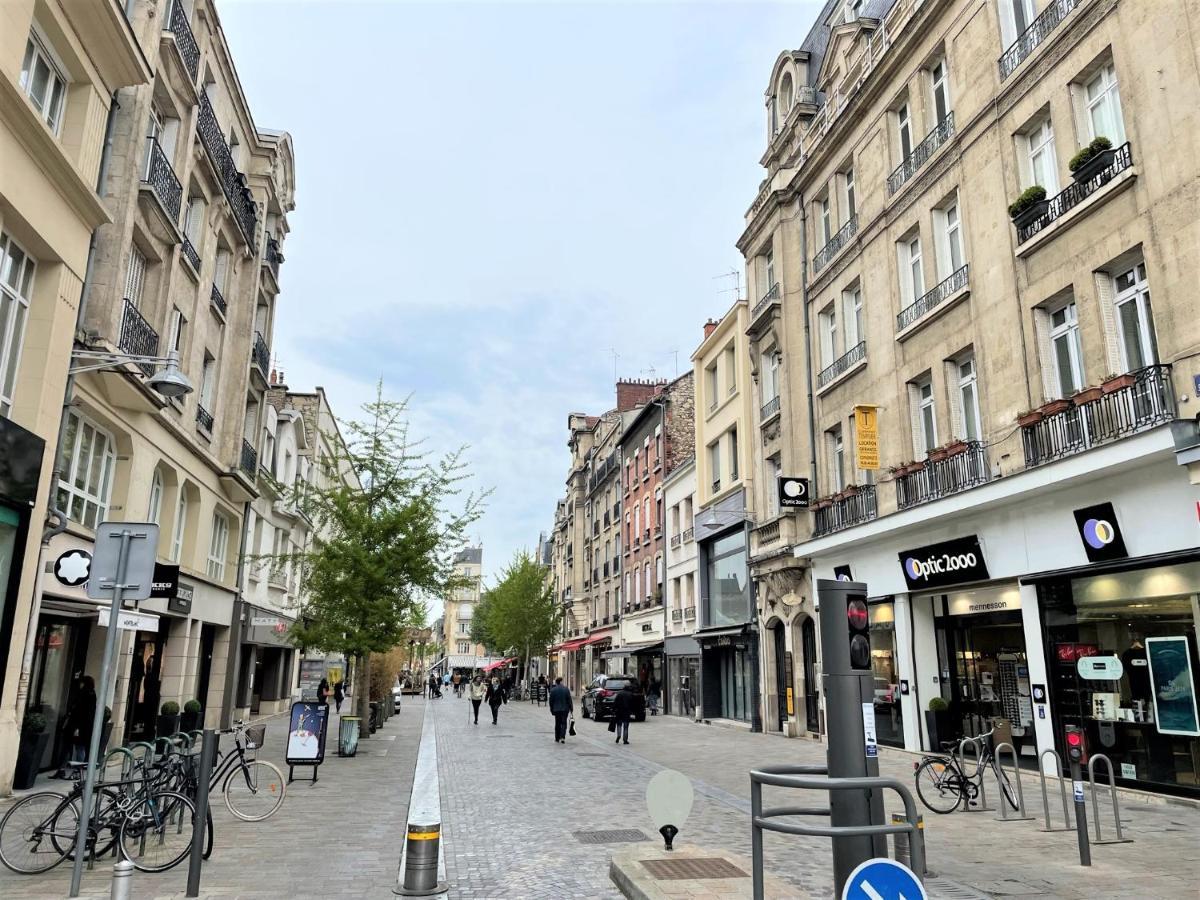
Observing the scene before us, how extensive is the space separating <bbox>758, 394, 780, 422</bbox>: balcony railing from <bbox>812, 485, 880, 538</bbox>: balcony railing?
4.39 meters

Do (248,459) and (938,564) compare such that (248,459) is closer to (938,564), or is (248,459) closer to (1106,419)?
(938,564)

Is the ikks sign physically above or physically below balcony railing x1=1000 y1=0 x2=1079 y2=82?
below

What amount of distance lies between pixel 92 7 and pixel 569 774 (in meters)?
14.0

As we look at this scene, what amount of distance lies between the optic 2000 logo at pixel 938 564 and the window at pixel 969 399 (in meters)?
2.22

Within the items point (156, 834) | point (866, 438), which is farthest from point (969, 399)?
point (156, 834)

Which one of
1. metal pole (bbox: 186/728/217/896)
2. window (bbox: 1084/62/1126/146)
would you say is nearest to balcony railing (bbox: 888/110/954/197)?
window (bbox: 1084/62/1126/146)

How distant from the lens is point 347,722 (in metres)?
17.1

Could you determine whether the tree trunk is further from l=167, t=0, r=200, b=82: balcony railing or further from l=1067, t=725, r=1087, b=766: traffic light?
l=1067, t=725, r=1087, b=766: traffic light

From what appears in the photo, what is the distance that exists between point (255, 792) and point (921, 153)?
54.3 feet

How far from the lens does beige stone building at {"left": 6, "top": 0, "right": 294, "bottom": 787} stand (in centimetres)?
1389

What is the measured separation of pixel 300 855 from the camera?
26.5 ft

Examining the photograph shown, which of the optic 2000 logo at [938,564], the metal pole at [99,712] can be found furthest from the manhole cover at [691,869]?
the optic 2000 logo at [938,564]

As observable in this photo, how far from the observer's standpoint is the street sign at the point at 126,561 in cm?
675

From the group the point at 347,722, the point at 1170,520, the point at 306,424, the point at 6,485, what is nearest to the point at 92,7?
the point at 6,485
